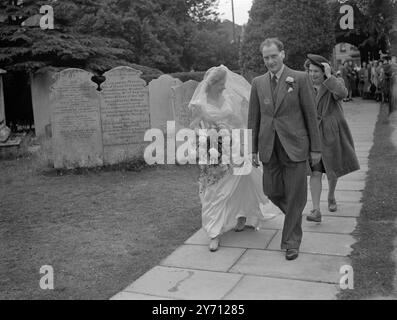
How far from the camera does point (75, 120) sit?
9656 millimetres

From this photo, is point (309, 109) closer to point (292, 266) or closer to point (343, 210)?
point (292, 266)

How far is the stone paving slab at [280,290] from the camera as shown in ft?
12.6

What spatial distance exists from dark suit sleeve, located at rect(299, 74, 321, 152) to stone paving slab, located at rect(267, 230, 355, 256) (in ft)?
3.22

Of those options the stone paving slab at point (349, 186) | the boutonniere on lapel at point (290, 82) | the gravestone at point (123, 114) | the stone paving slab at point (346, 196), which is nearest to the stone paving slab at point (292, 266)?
the boutonniere on lapel at point (290, 82)

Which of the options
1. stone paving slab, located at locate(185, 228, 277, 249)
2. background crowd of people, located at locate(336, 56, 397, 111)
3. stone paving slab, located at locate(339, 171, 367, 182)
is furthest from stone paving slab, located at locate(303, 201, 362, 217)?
background crowd of people, located at locate(336, 56, 397, 111)

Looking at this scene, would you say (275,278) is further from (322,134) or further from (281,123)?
(322,134)

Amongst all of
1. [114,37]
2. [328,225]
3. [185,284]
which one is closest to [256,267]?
[185,284]

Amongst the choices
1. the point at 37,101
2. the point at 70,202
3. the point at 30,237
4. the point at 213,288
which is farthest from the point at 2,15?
the point at 213,288

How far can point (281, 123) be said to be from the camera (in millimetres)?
4648

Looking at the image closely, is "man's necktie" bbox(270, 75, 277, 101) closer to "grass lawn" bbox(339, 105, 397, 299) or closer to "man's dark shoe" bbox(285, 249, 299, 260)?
"man's dark shoe" bbox(285, 249, 299, 260)

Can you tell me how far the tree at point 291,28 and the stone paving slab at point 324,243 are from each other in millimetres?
14330

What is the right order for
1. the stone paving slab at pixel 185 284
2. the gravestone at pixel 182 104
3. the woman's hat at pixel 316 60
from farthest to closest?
the gravestone at pixel 182 104, the woman's hat at pixel 316 60, the stone paving slab at pixel 185 284

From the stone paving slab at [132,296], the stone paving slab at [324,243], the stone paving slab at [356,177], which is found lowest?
the stone paving slab at [132,296]

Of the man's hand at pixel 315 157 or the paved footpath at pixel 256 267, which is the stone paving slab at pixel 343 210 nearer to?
the paved footpath at pixel 256 267
